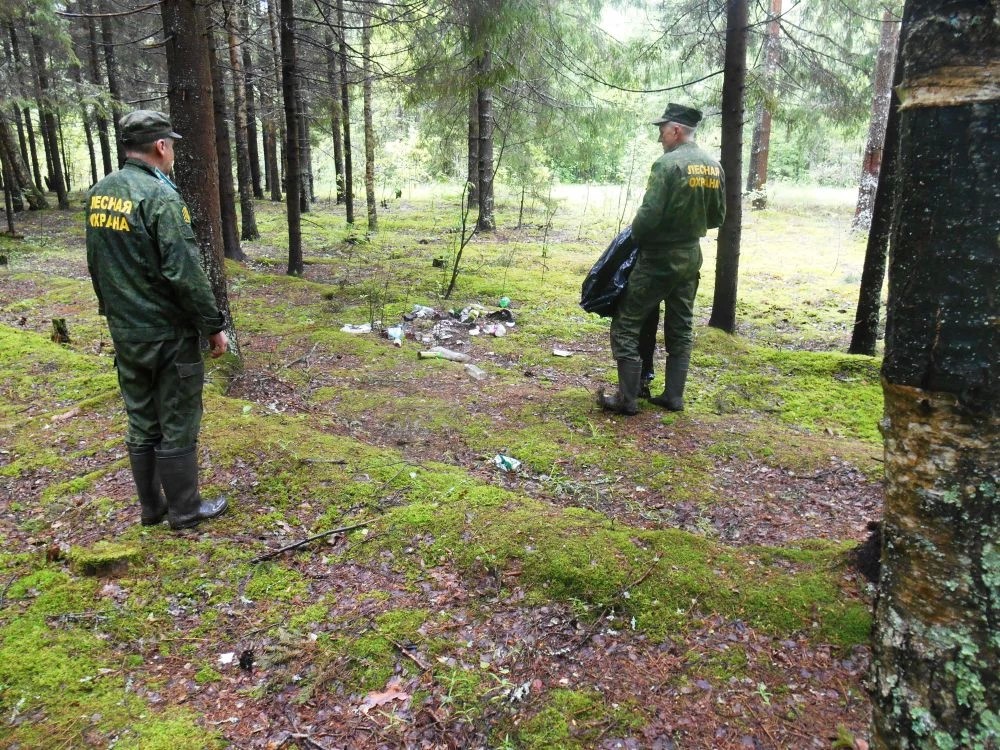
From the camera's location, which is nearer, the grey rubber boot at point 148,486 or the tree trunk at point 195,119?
the grey rubber boot at point 148,486

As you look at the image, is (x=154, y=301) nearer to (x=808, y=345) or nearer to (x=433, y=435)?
(x=433, y=435)

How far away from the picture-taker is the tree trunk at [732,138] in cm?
681

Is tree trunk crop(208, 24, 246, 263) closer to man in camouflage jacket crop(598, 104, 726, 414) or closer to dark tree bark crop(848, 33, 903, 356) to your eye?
man in camouflage jacket crop(598, 104, 726, 414)

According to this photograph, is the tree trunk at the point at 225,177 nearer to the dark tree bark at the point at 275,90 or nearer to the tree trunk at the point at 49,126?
the dark tree bark at the point at 275,90

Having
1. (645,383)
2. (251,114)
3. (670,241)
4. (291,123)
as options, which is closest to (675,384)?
(645,383)

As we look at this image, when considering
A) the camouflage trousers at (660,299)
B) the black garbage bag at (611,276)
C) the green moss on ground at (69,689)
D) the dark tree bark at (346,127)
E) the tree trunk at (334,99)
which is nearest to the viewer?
the green moss on ground at (69,689)

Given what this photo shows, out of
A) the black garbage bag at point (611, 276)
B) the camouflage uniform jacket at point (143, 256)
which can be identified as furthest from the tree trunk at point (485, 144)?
the camouflage uniform jacket at point (143, 256)

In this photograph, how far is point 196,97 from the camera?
198 inches

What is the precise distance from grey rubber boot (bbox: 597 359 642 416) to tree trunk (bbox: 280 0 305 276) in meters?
6.45

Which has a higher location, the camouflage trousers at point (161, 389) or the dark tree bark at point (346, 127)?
the dark tree bark at point (346, 127)

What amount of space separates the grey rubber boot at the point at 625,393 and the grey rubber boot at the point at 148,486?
3.31 m

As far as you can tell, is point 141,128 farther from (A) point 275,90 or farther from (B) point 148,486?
(A) point 275,90

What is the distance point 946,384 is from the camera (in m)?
1.36

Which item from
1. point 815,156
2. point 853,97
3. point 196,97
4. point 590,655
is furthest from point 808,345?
point 815,156
